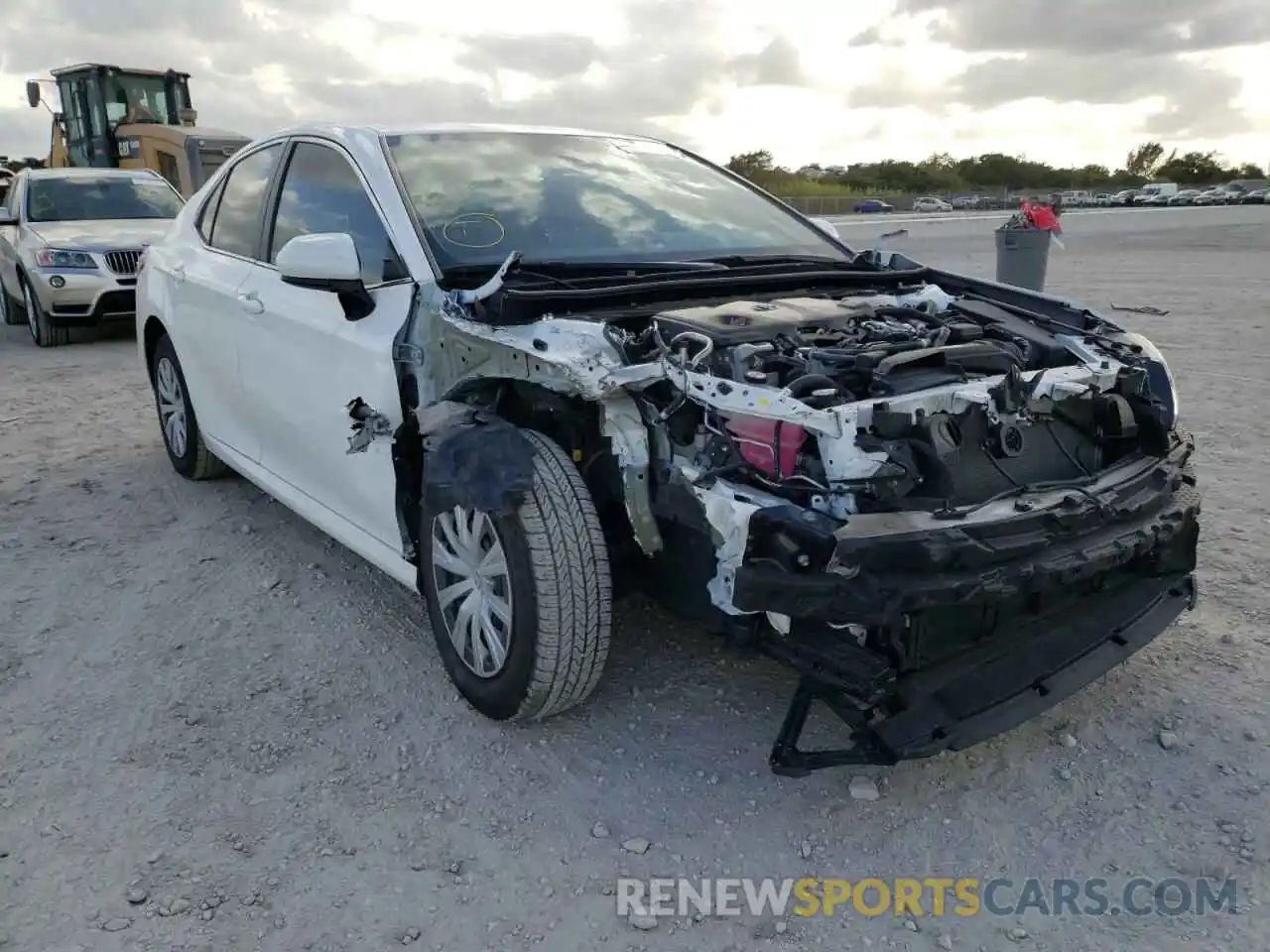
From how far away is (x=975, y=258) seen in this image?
61.0 feet

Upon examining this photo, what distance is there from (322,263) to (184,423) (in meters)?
2.46

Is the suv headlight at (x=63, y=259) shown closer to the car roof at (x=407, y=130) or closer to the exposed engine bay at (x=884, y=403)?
the car roof at (x=407, y=130)

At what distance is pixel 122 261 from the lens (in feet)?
31.7

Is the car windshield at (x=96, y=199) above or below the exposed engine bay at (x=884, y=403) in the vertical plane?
above

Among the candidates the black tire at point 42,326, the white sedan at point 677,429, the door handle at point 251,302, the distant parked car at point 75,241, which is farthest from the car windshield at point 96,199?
the white sedan at point 677,429

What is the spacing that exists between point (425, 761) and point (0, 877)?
1.05 m

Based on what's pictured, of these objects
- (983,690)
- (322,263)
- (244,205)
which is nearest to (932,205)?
(244,205)

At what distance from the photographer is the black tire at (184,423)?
5.05 meters

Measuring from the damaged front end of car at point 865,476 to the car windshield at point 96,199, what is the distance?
29.5 feet

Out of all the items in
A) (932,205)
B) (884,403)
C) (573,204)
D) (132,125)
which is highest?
(132,125)

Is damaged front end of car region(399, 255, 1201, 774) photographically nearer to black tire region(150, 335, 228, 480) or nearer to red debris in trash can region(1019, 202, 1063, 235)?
black tire region(150, 335, 228, 480)

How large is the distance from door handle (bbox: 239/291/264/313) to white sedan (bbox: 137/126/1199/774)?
0.06ft

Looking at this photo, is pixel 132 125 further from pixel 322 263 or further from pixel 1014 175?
pixel 1014 175

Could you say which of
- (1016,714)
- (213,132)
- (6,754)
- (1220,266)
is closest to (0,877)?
(6,754)
